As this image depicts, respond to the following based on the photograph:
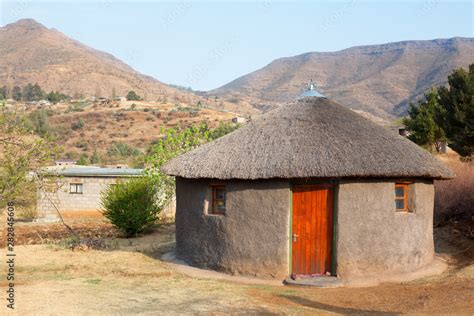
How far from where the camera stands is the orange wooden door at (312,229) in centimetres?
1139

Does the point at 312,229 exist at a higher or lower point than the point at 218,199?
lower

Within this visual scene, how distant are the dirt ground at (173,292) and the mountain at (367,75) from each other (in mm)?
79144

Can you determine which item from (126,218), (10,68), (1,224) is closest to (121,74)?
(10,68)

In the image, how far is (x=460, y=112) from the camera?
29.6 metres

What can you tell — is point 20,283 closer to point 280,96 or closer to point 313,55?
point 280,96

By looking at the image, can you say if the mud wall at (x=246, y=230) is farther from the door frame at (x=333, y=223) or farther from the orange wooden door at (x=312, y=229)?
the orange wooden door at (x=312, y=229)

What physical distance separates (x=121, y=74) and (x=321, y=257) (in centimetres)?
8057

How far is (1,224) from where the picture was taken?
2339cm

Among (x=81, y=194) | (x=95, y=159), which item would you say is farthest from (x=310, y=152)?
(x=95, y=159)

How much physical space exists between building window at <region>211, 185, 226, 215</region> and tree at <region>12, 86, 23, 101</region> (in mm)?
57912

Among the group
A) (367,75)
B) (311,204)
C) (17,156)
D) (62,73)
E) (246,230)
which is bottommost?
(246,230)

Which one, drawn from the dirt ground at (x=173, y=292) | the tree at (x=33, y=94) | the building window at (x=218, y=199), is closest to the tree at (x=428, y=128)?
the dirt ground at (x=173, y=292)

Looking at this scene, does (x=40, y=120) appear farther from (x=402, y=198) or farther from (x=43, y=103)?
(x=402, y=198)

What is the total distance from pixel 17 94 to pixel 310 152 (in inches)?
2465
